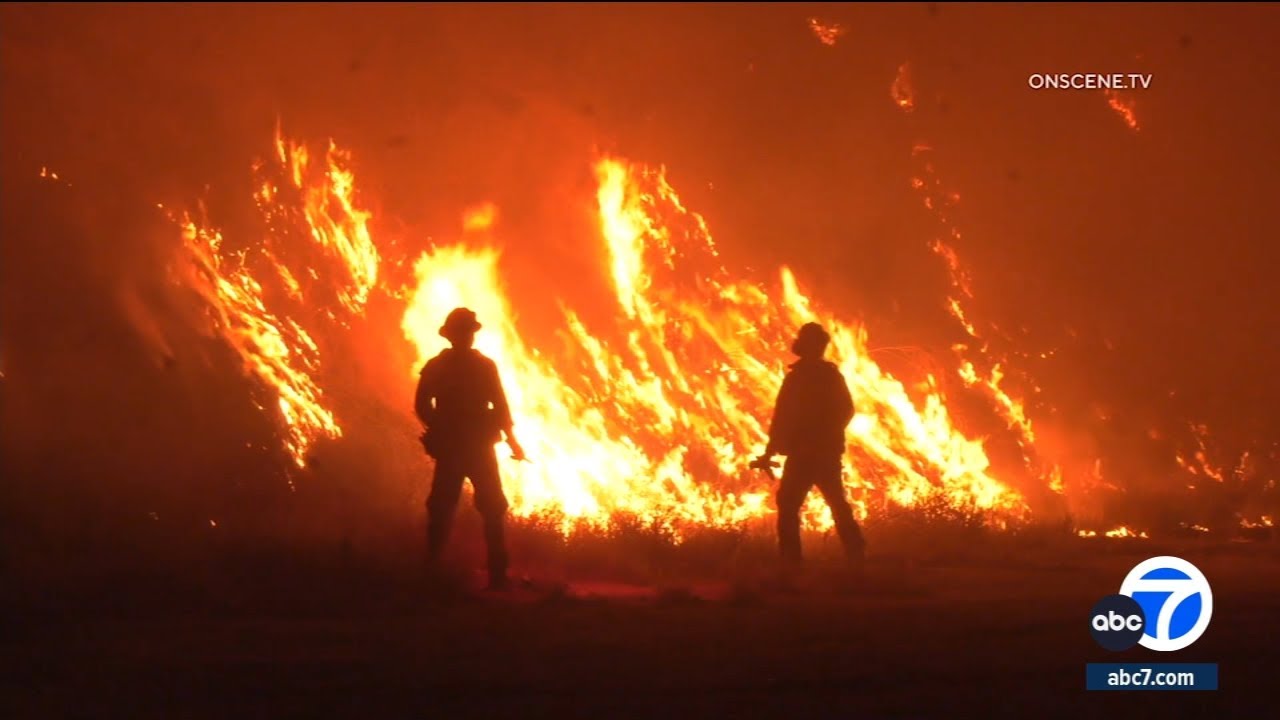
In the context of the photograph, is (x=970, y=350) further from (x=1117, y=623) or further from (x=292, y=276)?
(x=1117, y=623)

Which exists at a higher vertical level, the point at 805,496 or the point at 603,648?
the point at 805,496

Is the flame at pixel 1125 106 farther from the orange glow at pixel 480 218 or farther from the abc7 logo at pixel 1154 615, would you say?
the abc7 logo at pixel 1154 615

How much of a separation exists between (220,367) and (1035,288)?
388 inches

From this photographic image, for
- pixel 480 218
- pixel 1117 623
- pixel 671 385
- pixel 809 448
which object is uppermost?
pixel 480 218

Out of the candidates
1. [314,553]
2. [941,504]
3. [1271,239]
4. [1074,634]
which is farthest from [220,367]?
[1271,239]

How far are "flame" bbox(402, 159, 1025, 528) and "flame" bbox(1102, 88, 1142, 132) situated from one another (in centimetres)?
466

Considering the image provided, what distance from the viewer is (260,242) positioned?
51.4 feet

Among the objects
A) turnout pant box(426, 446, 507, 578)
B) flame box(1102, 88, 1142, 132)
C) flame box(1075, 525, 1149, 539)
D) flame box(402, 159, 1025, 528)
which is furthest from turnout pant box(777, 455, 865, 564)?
flame box(1102, 88, 1142, 132)

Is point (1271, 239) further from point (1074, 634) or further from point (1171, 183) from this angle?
point (1074, 634)

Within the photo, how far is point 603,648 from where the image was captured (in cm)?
725

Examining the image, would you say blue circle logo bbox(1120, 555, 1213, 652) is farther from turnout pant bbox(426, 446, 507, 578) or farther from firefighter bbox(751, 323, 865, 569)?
turnout pant bbox(426, 446, 507, 578)

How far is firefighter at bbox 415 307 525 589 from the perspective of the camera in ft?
32.3

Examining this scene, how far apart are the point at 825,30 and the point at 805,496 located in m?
8.94

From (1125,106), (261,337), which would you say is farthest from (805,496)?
(1125,106)
